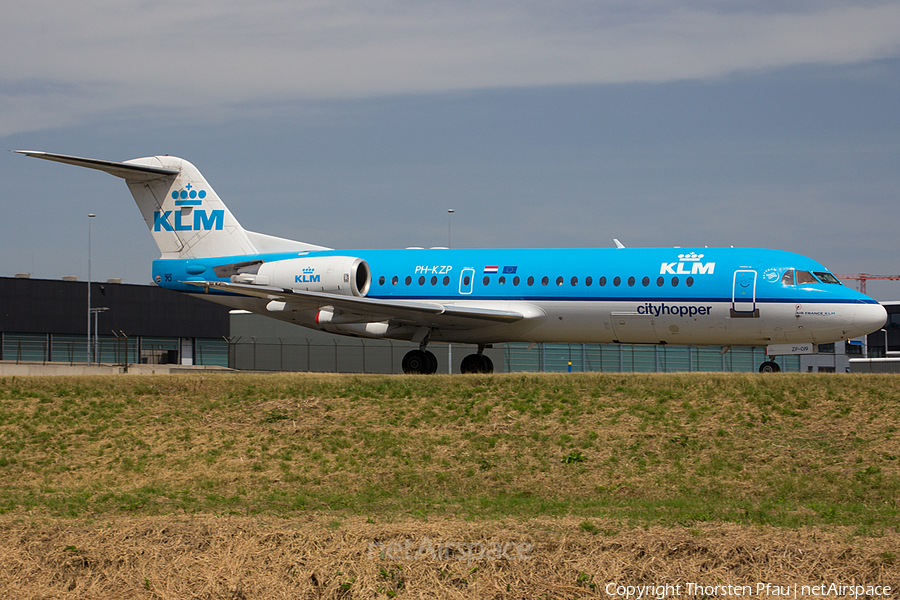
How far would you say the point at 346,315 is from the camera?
28531 millimetres

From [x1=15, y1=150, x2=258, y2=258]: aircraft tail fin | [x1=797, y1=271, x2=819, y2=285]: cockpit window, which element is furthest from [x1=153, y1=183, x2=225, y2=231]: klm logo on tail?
[x1=797, y1=271, x2=819, y2=285]: cockpit window

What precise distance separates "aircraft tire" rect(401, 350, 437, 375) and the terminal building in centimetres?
1054

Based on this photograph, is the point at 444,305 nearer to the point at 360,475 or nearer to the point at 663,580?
the point at 360,475

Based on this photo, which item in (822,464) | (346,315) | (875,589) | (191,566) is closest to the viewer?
(875,589)

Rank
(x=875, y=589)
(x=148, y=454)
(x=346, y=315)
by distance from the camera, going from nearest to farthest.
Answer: (x=875, y=589) < (x=148, y=454) < (x=346, y=315)

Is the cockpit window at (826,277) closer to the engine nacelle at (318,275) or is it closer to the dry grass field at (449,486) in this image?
the dry grass field at (449,486)

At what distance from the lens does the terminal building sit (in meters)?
52.9

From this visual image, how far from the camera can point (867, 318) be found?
79.8ft

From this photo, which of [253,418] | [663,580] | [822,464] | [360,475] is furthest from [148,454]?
[822,464]

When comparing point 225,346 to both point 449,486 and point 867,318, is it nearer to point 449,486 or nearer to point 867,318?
point 867,318

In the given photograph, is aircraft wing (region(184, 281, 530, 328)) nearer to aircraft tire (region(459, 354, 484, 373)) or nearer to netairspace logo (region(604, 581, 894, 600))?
aircraft tire (region(459, 354, 484, 373))

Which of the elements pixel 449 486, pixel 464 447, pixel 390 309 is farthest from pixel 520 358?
pixel 449 486

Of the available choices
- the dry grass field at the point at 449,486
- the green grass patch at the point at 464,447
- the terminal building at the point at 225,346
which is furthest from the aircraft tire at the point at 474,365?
the terminal building at the point at 225,346

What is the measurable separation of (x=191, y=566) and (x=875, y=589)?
9.52 metres
